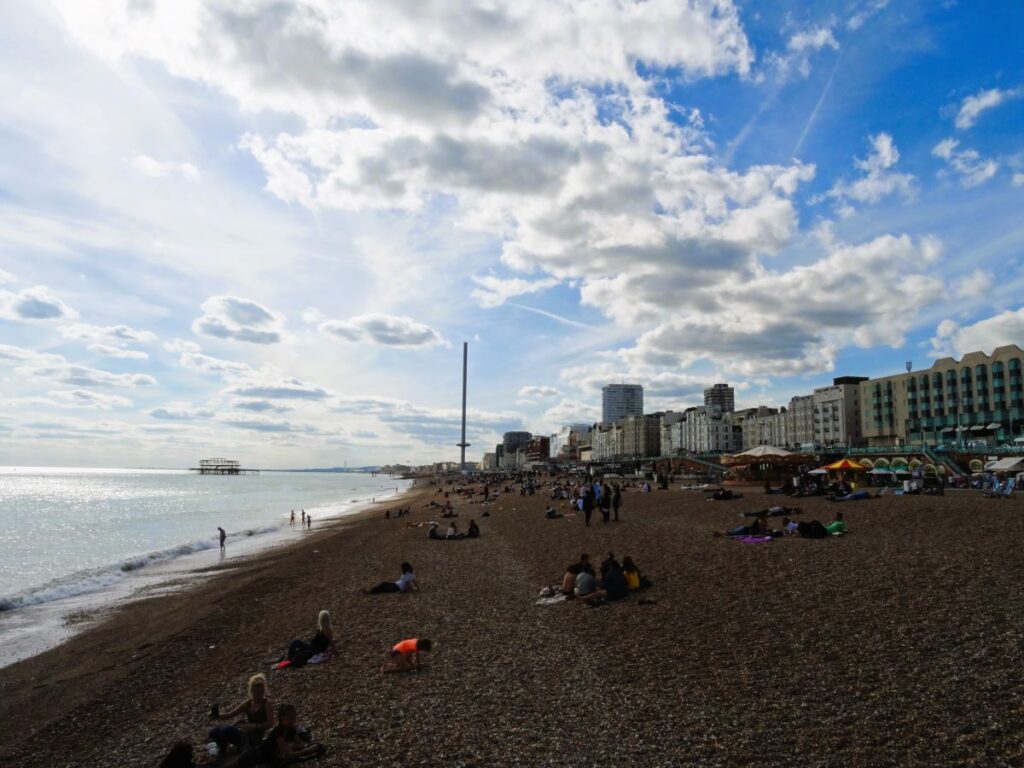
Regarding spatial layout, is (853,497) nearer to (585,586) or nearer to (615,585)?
(615,585)

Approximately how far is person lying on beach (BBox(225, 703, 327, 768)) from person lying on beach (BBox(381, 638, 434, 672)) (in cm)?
241

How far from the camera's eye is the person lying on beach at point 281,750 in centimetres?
659

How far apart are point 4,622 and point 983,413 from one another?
10028cm

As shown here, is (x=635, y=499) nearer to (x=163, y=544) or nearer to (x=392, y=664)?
(x=163, y=544)

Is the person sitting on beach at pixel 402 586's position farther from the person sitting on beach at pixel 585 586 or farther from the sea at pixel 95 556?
the sea at pixel 95 556

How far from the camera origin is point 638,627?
408 inches

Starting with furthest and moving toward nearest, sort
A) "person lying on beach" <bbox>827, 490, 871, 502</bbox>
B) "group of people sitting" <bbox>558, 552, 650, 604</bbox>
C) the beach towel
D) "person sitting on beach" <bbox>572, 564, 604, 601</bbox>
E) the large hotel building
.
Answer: the large hotel building
"person lying on beach" <bbox>827, 490, 871, 502</bbox>
the beach towel
"person sitting on beach" <bbox>572, 564, 604, 601</bbox>
"group of people sitting" <bbox>558, 552, 650, 604</bbox>

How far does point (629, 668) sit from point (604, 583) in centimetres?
403

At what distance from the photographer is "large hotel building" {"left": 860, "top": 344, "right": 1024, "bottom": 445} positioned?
80.6 meters

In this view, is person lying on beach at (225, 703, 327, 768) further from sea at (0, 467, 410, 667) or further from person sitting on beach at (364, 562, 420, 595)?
sea at (0, 467, 410, 667)

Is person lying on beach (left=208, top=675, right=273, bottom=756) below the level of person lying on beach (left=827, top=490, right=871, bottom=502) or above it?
below

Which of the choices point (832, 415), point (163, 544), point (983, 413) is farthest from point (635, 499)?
point (832, 415)

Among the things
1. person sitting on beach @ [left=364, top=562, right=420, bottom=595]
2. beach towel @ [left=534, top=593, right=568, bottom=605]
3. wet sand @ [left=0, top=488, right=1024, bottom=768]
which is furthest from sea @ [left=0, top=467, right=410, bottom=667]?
beach towel @ [left=534, top=593, right=568, bottom=605]

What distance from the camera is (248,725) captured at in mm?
7426
